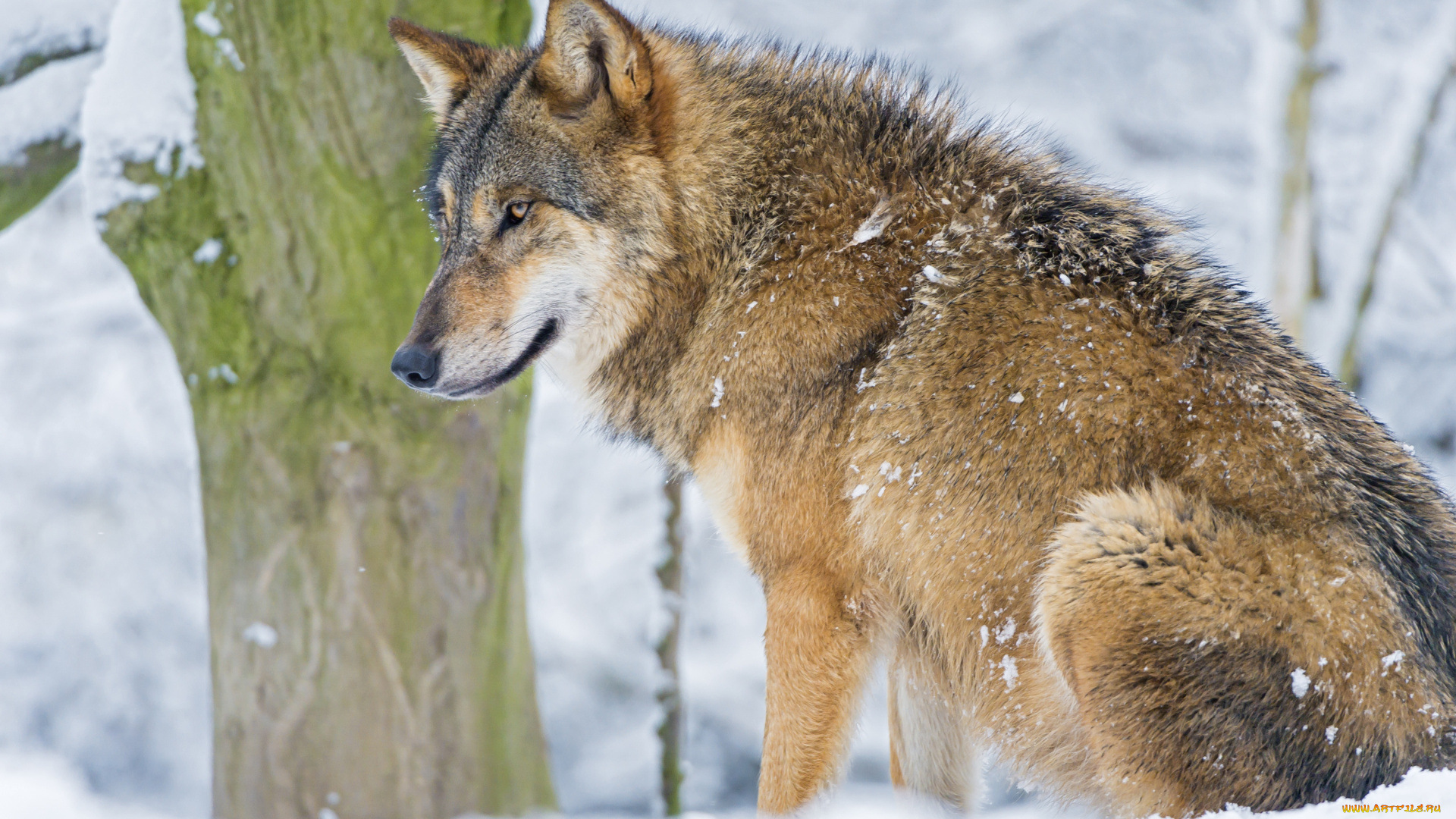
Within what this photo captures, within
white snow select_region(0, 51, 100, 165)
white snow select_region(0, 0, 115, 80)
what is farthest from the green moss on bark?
white snow select_region(0, 0, 115, 80)

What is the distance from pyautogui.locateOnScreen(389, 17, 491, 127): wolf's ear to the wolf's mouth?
824 mm

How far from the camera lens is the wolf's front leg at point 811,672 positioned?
2.94 m

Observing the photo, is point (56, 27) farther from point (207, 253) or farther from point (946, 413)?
point (946, 413)

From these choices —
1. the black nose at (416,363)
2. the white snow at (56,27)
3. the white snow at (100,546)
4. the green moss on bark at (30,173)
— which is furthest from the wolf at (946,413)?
the white snow at (100,546)

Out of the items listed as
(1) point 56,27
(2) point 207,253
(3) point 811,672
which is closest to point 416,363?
(3) point 811,672

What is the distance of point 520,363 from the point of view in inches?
131

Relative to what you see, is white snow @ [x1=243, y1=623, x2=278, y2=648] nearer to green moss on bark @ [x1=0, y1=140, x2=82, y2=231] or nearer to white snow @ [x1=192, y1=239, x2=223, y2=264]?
white snow @ [x1=192, y1=239, x2=223, y2=264]

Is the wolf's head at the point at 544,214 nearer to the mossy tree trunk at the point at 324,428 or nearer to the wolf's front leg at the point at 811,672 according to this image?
the wolf's front leg at the point at 811,672

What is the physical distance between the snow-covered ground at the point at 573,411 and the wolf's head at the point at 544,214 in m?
2.36

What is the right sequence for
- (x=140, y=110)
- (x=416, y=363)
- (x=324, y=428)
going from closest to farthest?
(x=416, y=363), (x=140, y=110), (x=324, y=428)

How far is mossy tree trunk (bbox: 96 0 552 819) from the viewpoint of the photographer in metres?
4.46

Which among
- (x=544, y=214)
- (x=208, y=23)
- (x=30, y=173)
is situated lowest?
(x=544, y=214)

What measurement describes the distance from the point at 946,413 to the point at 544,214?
127cm

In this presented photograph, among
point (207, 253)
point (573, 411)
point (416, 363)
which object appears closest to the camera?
point (416, 363)
